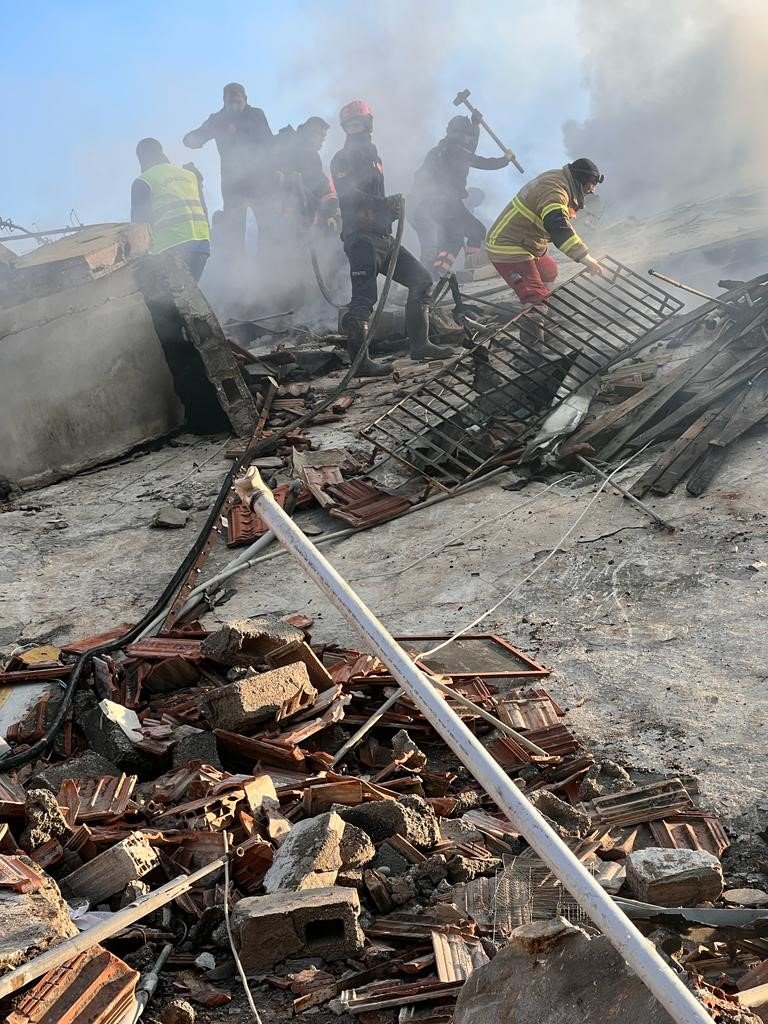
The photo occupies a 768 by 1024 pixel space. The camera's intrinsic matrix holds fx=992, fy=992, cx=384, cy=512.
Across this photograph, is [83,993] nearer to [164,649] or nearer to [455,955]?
[455,955]

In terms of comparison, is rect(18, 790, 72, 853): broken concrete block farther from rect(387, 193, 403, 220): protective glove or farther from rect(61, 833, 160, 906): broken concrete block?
rect(387, 193, 403, 220): protective glove

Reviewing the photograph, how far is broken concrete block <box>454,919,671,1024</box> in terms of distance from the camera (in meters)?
2.24

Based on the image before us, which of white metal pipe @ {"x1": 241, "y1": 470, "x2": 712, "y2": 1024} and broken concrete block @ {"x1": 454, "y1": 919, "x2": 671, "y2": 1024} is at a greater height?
white metal pipe @ {"x1": 241, "y1": 470, "x2": 712, "y2": 1024}

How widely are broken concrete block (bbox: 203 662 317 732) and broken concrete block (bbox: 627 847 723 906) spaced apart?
1.79 meters

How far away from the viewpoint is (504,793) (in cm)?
217

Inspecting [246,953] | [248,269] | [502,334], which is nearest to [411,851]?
[246,953]

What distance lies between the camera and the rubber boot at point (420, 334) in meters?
11.3

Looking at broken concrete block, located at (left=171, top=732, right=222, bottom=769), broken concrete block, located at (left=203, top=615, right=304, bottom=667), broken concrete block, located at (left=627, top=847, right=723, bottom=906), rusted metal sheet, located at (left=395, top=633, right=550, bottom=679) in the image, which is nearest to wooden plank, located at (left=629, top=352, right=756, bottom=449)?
rusted metal sheet, located at (left=395, top=633, right=550, bottom=679)

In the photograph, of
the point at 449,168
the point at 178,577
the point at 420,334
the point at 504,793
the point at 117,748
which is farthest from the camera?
the point at 449,168

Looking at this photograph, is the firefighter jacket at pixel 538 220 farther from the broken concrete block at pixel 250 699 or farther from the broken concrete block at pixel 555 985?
the broken concrete block at pixel 555 985

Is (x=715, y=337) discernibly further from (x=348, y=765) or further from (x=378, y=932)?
(x=378, y=932)

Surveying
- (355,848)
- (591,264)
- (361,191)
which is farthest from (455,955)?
(361,191)

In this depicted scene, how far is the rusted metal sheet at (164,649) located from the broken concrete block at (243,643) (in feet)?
0.46

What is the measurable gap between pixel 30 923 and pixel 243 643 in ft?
7.25
